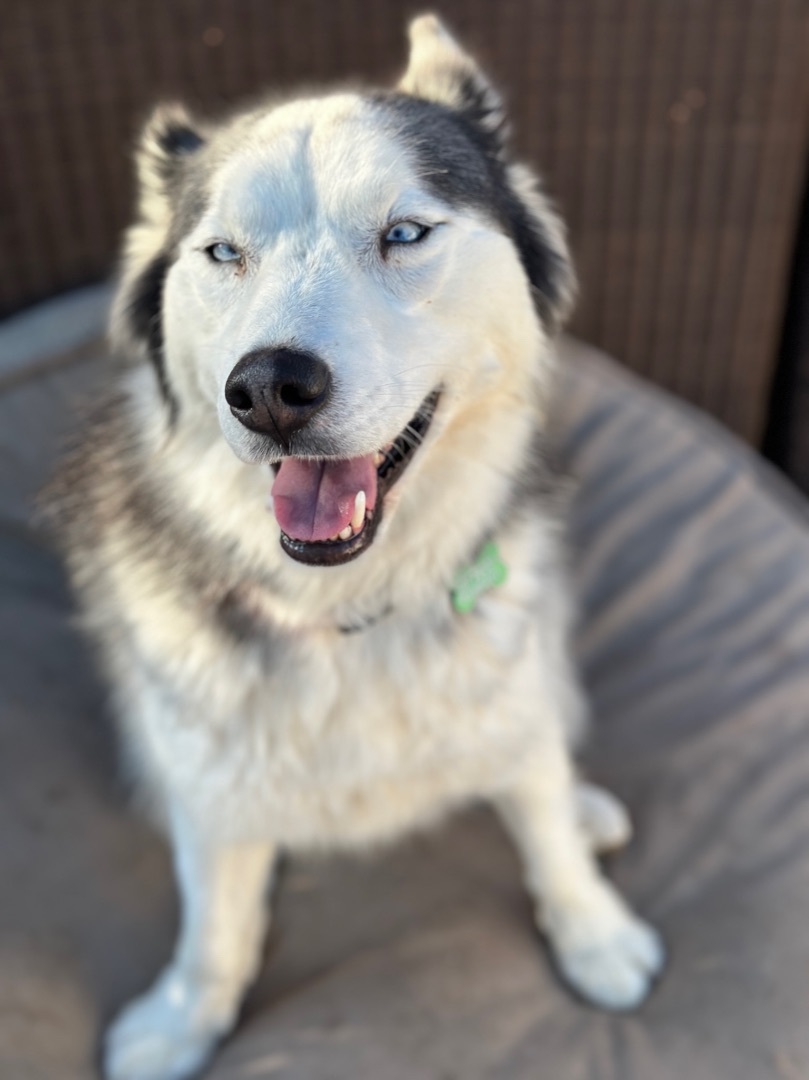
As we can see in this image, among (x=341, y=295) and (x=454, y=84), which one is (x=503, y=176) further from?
(x=341, y=295)

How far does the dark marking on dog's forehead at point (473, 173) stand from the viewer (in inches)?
48.3

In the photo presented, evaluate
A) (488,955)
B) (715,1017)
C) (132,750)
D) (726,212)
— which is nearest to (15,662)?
(132,750)

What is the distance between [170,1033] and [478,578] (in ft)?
2.84

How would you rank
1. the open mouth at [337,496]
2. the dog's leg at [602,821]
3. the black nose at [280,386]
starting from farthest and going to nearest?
1. the dog's leg at [602,821]
2. the open mouth at [337,496]
3. the black nose at [280,386]

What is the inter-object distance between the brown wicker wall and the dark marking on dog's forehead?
132 centimetres

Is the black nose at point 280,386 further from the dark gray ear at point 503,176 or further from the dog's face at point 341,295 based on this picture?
the dark gray ear at point 503,176

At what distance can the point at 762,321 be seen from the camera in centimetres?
271

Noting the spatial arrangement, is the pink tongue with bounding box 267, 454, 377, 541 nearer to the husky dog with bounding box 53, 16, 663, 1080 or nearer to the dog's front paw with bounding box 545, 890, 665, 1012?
the husky dog with bounding box 53, 16, 663, 1080

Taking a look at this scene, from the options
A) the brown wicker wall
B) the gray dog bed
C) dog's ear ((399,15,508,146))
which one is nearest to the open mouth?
dog's ear ((399,15,508,146))

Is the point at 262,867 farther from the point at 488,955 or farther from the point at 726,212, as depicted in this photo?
the point at 726,212

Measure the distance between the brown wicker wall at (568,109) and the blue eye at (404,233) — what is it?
165cm

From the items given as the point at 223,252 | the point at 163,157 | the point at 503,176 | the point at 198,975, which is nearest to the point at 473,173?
the point at 503,176

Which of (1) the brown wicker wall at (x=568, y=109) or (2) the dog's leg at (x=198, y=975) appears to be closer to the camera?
(2) the dog's leg at (x=198, y=975)

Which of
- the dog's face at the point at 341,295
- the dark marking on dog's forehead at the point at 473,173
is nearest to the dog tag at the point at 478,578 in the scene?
the dog's face at the point at 341,295
